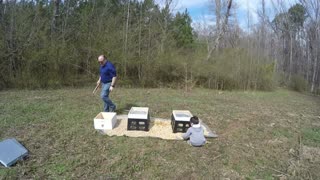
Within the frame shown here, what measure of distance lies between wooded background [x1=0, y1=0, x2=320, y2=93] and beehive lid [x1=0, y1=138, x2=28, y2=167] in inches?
322

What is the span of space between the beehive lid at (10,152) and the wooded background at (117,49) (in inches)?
322

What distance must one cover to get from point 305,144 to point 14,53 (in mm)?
10724

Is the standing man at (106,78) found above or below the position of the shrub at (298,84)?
above

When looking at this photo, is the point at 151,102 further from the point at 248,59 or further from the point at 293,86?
the point at 293,86

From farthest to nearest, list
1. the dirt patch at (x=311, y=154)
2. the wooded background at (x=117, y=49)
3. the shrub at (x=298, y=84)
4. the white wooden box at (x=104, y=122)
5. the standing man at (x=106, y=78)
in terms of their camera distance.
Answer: the shrub at (x=298, y=84)
the wooded background at (x=117, y=49)
the standing man at (x=106, y=78)
the white wooden box at (x=104, y=122)
the dirt patch at (x=311, y=154)

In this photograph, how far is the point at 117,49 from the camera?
1311 cm

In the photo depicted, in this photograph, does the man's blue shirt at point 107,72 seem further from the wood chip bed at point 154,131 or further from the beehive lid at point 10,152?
the beehive lid at point 10,152

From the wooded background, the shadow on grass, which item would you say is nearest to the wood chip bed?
the shadow on grass

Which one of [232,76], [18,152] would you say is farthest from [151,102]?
[232,76]

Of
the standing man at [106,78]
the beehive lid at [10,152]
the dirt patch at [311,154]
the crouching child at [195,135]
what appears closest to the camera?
the beehive lid at [10,152]

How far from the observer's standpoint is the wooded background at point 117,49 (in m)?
11.3

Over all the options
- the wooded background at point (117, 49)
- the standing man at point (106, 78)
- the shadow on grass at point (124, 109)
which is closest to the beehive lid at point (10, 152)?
the standing man at point (106, 78)

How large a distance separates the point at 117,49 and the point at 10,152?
9747 millimetres

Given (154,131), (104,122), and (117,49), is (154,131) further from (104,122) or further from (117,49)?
(117,49)
